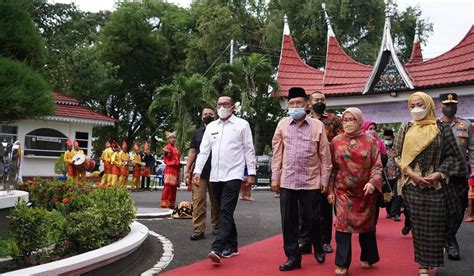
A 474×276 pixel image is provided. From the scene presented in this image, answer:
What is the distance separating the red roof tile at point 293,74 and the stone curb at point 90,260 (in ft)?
39.7

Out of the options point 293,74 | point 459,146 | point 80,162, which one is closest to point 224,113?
point 459,146

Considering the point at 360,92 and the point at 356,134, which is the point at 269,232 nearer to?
the point at 356,134

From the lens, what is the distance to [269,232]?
7793mm

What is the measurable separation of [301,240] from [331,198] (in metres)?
1.10

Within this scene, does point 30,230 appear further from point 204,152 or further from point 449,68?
point 449,68

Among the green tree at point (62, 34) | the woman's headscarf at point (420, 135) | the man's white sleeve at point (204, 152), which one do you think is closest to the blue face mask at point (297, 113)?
the woman's headscarf at point (420, 135)

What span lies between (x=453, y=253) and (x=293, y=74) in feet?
41.5

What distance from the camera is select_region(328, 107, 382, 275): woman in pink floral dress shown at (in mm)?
4734

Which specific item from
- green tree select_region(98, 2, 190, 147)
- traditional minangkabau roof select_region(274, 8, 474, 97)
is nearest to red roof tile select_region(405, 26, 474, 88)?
traditional minangkabau roof select_region(274, 8, 474, 97)

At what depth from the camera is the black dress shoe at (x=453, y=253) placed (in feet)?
18.4

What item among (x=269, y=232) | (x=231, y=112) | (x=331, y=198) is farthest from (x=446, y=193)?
(x=269, y=232)

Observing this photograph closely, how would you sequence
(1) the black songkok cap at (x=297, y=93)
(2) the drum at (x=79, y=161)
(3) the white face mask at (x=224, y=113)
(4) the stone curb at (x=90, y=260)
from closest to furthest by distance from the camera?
(4) the stone curb at (x=90, y=260) → (1) the black songkok cap at (x=297, y=93) → (3) the white face mask at (x=224, y=113) → (2) the drum at (x=79, y=161)

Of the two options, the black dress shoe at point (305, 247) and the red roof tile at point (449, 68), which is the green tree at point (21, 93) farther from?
the red roof tile at point (449, 68)

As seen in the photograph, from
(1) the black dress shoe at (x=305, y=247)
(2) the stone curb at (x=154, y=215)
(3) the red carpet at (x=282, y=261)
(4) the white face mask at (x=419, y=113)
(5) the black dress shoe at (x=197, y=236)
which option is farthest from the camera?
(2) the stone curb at (x=154, y=215)
